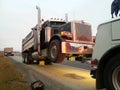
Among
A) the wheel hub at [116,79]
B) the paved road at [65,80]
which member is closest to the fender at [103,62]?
the wheel hub at [116,79]

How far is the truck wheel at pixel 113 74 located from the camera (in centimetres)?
582

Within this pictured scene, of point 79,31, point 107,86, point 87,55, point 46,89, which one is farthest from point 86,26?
point 107,86

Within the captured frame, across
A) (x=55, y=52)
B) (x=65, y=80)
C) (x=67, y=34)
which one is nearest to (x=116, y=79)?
(x=65, y=80)

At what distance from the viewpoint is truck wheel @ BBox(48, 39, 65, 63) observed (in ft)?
39.8

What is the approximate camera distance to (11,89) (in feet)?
30.7

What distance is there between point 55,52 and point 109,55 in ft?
22.0

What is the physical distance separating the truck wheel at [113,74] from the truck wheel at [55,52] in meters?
6.03

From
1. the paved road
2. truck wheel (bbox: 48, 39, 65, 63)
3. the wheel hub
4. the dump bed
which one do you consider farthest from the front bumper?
the dump bed

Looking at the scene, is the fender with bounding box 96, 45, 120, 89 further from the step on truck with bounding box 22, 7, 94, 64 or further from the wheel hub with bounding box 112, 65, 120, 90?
the step on truck with bounding box 22, 7, 94, 64

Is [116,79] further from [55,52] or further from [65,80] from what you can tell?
[55,52]

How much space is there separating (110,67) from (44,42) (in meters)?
9.42

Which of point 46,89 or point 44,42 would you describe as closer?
point 46,89

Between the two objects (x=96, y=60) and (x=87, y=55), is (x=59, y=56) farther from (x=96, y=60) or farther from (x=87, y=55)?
(x=96, y=60)

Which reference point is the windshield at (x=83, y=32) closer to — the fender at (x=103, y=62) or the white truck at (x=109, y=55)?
the white truck at (x=109, y=55)
